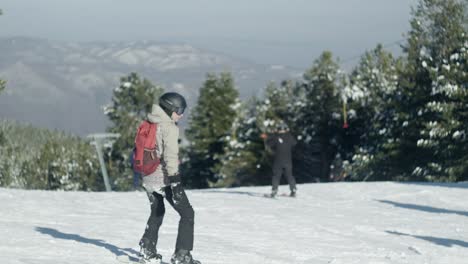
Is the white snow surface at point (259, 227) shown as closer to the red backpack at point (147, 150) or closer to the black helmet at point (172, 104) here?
the red backpack at point (147, 150)

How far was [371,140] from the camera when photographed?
178ft

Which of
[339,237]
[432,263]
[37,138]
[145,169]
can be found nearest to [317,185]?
[339,237]

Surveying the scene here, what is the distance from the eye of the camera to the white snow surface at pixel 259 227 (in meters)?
11.7

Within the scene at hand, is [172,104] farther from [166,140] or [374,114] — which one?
[374,114]

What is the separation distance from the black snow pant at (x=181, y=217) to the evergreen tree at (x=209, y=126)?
61218 millimetres

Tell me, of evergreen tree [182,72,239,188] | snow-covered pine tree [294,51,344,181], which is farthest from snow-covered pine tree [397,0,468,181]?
evergreen tree [182,72,239,188]

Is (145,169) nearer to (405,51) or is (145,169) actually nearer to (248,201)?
(248,201)

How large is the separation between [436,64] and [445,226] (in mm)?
35877

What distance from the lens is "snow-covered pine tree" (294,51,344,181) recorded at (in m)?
62.7

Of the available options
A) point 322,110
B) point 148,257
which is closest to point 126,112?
point 322,110

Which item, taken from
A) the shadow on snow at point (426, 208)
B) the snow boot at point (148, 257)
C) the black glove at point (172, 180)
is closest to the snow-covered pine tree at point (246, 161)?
the shadow on snow at point (426, 208)

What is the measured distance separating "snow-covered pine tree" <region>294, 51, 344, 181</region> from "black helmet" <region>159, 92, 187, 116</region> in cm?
5258

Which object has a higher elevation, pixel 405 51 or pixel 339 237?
pixel 405 51

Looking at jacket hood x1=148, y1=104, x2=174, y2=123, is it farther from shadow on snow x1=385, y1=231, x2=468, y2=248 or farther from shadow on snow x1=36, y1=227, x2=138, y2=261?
shadow on snow x1=385, y1=231, x2=468, y2=248
